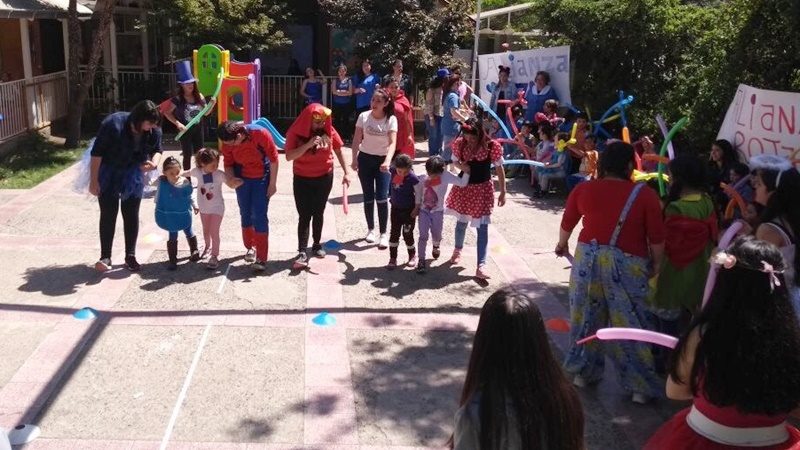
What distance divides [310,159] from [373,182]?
112cm

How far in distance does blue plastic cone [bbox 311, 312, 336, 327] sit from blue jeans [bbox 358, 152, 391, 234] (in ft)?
6.80

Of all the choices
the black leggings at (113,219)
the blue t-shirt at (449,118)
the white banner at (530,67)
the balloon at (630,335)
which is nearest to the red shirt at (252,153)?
the black leggings at (113,219)

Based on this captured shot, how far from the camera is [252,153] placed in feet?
21.7

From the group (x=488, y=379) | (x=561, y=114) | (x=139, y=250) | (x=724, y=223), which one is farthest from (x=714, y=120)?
(x=488, y=379)

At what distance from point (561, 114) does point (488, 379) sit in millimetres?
9897

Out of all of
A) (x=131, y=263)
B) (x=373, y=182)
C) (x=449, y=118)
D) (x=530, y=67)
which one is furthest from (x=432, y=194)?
(x=530, y=67)

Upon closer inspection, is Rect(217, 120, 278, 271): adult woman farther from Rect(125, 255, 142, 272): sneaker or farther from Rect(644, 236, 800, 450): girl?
Rect(644, 236, 800, 450): girl

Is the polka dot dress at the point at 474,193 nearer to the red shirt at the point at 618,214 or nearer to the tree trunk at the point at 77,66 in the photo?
the red shirt at the point at 618,214

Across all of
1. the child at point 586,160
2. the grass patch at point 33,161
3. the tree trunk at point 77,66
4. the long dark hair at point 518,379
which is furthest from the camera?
A: the tree trunk at point 77,66

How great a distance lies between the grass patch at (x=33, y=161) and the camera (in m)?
10.4

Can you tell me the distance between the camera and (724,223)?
5852mm

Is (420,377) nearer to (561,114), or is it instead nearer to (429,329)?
(429,329)

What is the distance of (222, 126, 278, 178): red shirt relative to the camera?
662 cm

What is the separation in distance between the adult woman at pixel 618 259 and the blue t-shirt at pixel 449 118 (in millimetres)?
6390
